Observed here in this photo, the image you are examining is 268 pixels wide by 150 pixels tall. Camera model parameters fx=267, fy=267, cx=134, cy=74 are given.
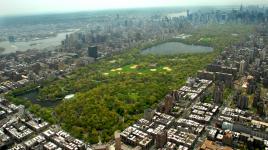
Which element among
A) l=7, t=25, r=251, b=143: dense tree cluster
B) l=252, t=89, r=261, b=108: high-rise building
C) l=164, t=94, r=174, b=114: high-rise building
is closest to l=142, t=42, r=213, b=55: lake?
l=7, t=25, r=251, b=143: dense tree cluster

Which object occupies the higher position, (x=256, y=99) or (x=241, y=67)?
(x=241, y=67)

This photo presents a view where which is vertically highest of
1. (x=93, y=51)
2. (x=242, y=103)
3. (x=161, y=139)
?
(x=93, y=51)

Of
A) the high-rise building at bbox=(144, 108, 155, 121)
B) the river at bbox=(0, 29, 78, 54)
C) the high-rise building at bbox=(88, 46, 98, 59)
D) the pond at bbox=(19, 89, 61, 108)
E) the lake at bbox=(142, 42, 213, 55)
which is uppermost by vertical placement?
the high-rise building at bbox=(88, 46, 98, 59)

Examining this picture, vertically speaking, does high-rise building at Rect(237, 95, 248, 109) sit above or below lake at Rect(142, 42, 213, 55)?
below

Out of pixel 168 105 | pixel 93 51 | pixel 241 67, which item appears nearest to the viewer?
pixel 168 105

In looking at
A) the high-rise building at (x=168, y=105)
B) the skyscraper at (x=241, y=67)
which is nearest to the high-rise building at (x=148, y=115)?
the high-rise building at (x=168, y=105)

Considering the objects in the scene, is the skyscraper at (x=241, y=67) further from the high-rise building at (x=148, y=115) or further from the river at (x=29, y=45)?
the river at (x=29, y=45)

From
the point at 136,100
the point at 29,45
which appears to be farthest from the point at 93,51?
the point at 29,45

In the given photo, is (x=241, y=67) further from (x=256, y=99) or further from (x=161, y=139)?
(x=161, y=139)

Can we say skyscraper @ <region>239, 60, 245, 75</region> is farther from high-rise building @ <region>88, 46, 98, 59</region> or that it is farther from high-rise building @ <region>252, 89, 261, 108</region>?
high-rise building @ <region>88, 46, 98, 59</region>

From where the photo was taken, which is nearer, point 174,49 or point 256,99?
point 256,99

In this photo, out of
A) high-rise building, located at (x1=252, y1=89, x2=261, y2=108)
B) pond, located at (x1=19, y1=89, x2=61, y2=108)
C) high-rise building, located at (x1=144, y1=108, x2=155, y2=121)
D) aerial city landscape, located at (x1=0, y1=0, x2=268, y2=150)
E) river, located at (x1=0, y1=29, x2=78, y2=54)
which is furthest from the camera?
river, located at (x1=0, y1=29, x2=78, y2=54)
